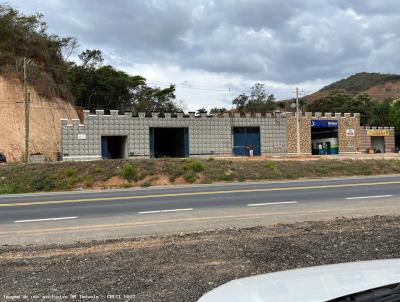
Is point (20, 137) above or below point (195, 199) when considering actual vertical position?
above

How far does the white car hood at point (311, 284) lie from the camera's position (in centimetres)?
246

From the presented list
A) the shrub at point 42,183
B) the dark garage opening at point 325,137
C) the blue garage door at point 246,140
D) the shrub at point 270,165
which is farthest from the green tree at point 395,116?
the shrub at point 42,183

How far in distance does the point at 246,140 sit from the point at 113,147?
47.6 feet

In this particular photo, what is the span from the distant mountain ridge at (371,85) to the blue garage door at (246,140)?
111 meters

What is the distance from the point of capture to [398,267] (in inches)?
113

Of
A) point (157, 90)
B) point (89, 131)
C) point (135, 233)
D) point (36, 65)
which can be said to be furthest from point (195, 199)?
point (157, 90)

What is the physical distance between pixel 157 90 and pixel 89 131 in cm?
3158

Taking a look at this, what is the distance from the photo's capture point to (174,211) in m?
13.1

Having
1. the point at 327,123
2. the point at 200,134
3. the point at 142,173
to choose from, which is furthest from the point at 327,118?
the point at 142,173

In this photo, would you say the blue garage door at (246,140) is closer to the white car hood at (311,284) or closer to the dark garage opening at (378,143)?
the dark garage opening at (378,143)

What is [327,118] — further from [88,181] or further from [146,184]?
[88,181]

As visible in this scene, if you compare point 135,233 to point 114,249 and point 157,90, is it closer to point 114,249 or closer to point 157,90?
point 114,249

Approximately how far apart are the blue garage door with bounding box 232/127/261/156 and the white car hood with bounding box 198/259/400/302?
4871cm

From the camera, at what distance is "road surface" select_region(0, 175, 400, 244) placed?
10.4 metres
